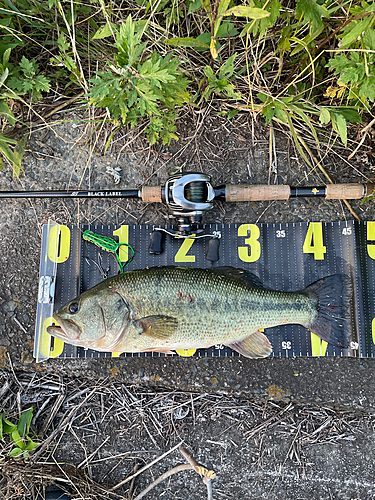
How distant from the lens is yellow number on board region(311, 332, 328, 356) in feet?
10.7

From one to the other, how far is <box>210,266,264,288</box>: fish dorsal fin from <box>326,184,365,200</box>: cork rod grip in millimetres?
1046

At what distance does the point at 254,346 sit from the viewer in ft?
10.3

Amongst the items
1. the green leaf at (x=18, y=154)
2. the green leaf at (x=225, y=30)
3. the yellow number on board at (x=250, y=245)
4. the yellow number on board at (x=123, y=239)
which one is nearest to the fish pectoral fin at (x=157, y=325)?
the yellow number on board at (x=123, y=239)

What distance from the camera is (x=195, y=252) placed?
11.1 ft

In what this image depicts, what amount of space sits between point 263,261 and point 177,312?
106 centimetres

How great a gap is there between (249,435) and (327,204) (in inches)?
95.2

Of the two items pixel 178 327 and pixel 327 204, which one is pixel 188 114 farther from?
pixel 178 327

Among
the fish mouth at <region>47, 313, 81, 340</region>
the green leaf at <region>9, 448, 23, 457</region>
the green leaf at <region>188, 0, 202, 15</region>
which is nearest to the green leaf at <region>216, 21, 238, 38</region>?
the green leaf at <region>188, 0, 202, 15</region>

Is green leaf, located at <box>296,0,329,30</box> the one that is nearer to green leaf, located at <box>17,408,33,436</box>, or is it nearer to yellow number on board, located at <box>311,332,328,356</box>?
yellow number on board, located at <box>311,332,328,356</box>

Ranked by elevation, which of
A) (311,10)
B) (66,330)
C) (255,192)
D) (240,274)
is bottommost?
(66,330)

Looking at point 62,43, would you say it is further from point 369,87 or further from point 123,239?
point 369,87

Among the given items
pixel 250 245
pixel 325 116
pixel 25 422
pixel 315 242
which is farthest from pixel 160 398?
pixel 325 116

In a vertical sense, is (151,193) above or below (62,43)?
below

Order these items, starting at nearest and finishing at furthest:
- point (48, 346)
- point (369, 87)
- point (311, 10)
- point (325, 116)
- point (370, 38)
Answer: point (311, 10)
point (370, 38)
point (369, 87)
point (325, 116)
point (48, 346)
